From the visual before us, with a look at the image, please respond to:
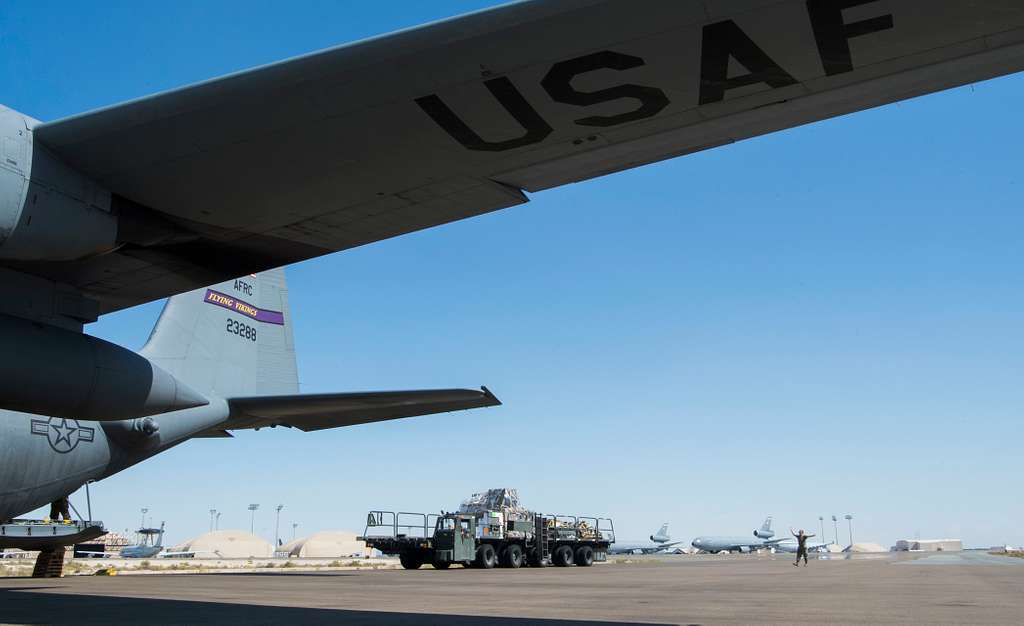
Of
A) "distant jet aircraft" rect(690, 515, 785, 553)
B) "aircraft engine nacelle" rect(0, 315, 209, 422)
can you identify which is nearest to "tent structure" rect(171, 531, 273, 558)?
"distant jet aircraft" rect(690, 515, 785, 553)

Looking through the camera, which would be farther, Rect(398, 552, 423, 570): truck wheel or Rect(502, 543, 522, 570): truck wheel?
Rect(502, 543, 522, 570): truck wheel

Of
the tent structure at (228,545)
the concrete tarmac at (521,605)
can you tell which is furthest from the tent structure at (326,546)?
the concrete tarmac at (521,605)

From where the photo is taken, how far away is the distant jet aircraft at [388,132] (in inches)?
212

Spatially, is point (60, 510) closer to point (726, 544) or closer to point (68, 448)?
point (68, 448)

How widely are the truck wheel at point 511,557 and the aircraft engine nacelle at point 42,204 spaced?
979 inches

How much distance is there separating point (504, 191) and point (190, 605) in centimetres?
679

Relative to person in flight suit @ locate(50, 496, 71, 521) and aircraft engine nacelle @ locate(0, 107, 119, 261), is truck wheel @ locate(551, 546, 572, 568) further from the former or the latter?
aircraft engine nacelle @ locate(0, 107, 119, 261)

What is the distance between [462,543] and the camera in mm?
27469

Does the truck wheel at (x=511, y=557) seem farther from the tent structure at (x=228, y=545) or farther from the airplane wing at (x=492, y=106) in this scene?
the tent structure at (x=228, y=545)

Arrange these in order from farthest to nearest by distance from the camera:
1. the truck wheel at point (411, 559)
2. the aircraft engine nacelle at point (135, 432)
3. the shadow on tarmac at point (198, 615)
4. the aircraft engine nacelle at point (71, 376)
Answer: the truck wheel at point (411, 559) < the aircraft engine nacelle at point (135, 432) < the shadow on tarmac at point (198, 615) < the aircraft engine nacelle at point (71, 376)

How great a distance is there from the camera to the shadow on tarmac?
7.69 meters

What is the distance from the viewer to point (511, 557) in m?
29.6

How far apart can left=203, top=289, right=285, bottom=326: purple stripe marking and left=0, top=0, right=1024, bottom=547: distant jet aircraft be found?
890 centimetres

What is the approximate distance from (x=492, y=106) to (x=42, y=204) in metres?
3.71
